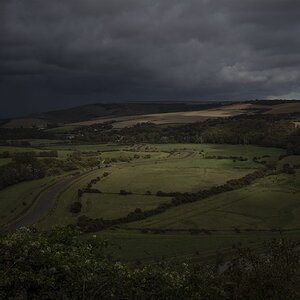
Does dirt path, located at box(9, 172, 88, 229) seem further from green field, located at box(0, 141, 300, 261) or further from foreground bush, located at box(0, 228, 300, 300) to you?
foreground bush, located at box(0, 228, 300, 300)

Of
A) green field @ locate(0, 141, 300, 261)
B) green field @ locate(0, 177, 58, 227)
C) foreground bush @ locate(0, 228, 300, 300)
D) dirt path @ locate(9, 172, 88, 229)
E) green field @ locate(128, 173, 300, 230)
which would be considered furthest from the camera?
green field @ locate(0, 177, 58, 227)

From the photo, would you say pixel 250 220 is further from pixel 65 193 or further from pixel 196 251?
pixel 65 193

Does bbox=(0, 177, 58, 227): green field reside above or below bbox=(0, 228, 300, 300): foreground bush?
below

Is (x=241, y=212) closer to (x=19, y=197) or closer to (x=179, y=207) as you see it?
(x=179, y=207)

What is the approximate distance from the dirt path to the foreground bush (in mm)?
63410

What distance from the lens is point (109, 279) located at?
79.9ft

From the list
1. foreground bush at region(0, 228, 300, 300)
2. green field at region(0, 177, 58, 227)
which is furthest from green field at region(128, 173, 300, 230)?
foreground bush at region(0, 228, 300, 300)

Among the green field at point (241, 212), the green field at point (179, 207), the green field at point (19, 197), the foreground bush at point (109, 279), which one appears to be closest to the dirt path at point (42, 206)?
the green field at point (19, 197)

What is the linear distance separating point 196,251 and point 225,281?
50876mm

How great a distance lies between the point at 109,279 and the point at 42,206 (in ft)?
289

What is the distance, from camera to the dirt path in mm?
97688

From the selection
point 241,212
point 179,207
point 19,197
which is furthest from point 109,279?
point 19,197

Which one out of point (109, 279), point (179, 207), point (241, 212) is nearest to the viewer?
point (109, 279)

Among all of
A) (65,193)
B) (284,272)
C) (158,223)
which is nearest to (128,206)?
(158,223)
